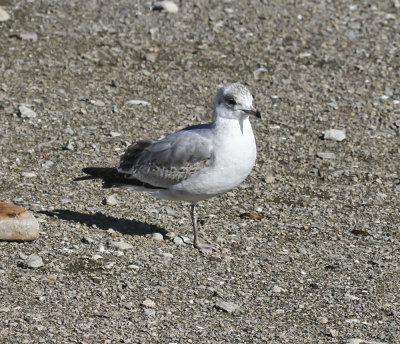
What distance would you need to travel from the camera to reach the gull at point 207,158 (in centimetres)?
616

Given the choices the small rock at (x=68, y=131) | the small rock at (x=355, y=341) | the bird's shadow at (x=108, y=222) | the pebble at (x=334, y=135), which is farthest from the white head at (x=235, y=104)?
the pebble at (x=334, y=135)

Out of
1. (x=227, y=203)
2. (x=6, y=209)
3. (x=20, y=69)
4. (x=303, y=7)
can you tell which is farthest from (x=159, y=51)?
(x=6, y=209)

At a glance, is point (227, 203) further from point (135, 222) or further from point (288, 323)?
point (288, 323)

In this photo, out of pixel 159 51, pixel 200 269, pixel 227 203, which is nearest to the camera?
pixel 200 269

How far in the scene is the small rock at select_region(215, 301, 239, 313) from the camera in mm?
5586

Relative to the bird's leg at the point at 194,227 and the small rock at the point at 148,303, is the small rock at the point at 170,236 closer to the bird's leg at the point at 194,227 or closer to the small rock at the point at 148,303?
the bird's leg at the point at 194,227

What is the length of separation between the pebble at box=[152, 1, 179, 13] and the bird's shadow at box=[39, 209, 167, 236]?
5.48 meters

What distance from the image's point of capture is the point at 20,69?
9.87 meters

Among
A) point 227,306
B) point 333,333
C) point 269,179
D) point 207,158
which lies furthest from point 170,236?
point 333,333

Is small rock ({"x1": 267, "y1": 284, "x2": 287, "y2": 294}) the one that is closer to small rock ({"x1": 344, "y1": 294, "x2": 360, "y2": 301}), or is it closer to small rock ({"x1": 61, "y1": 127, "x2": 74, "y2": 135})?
small rock ({"x1": 344, "y1": 294, "x2": 360, "y2": 301})

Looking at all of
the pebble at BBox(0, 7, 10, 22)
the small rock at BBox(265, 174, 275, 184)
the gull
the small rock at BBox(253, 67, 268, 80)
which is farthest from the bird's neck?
the pebble at BBox(0, 7, 10, 22)

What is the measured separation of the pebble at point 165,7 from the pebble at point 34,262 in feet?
21.2

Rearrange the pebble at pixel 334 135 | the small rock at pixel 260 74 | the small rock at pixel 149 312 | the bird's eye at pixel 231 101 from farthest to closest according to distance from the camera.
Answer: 1. the small rock at pixel 260 74
2. the pebble at pixel 334 135
3. the bird's eye at pixel 231 101
4. the small rock at pixel 149 312

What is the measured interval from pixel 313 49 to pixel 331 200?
3951 mm
